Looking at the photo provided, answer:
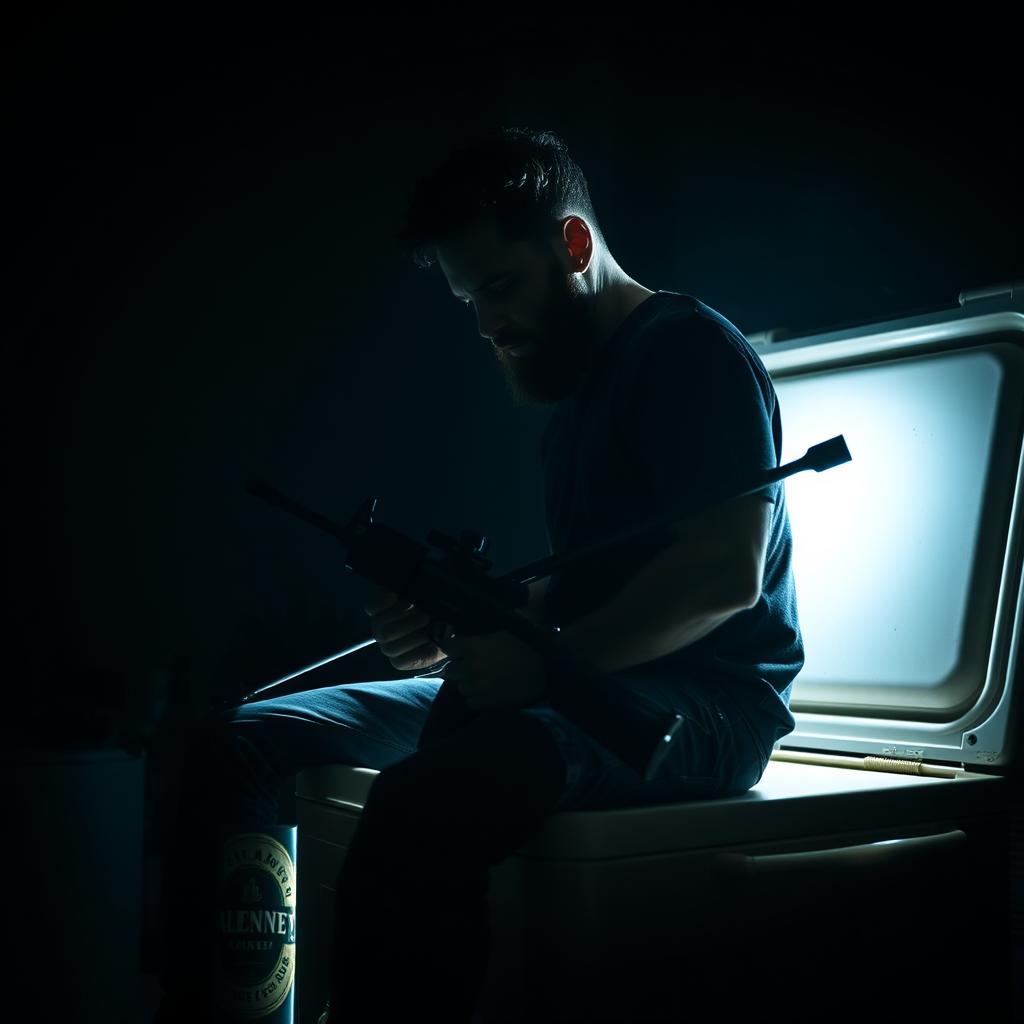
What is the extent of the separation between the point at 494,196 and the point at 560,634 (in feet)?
1.50

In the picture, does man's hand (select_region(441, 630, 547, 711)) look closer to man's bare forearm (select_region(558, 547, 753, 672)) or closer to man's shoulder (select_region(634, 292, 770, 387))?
man's bare forearm (select_region(558, 547, 753, 672))

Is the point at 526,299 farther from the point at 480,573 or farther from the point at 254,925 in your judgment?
the point at 254,925

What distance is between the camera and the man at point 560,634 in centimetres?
68

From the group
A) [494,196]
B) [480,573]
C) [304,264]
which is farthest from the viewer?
[304,264]

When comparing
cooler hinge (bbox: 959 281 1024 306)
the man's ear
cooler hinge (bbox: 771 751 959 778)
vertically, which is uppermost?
the man's ear

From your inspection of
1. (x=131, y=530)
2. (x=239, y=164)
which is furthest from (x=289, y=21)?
(x=131, y=530)

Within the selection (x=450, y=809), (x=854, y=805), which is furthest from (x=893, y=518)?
(x=450, y=809)

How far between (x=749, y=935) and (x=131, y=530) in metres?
1.13

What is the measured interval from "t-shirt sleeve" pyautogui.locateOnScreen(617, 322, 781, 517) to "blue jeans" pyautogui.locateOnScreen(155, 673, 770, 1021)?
6.7 inches

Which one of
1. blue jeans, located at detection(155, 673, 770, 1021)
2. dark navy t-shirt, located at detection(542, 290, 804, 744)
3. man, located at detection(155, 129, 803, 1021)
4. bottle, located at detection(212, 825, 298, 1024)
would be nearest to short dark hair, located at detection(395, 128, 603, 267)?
man, located at detection(155, 129, 803, 1021)

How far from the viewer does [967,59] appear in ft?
4.13

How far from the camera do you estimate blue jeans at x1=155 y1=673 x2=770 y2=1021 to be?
66 centimetres

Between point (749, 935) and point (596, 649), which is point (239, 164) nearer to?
point (596, 649)

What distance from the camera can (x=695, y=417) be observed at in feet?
2.71
